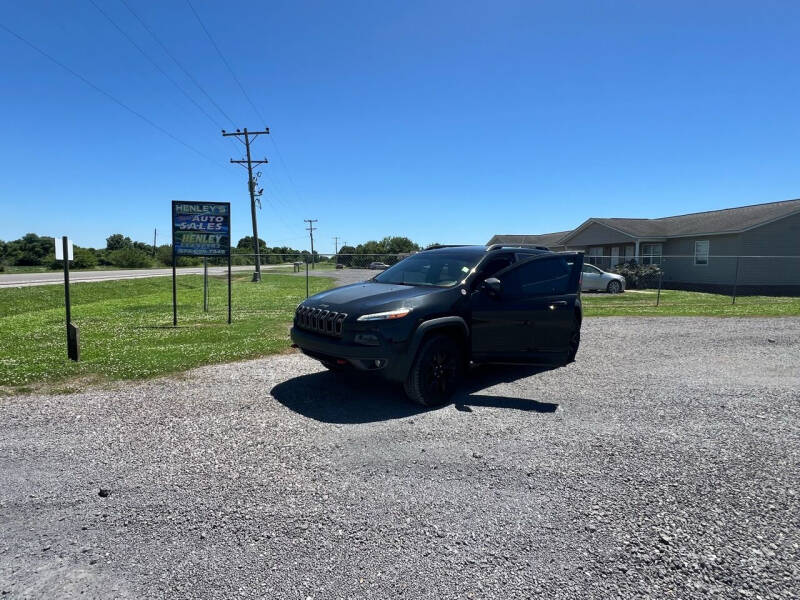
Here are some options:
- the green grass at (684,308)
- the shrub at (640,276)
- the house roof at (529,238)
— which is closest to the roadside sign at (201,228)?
the green grass at (684,308)

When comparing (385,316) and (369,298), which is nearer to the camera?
(385,316)

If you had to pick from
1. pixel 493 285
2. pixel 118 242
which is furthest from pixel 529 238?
pixel 118 242

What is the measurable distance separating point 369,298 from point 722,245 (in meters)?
24.7

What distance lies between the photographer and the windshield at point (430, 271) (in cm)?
566

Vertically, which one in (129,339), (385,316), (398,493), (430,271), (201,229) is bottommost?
(398,493)

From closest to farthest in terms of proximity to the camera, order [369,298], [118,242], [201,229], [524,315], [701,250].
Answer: [369,298]
[524,315]
[201,229]
[701,250]
[118,242]

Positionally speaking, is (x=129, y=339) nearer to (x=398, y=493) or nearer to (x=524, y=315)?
(x=524, y=315)

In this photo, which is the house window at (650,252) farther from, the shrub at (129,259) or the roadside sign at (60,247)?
the shrub at (129,259)

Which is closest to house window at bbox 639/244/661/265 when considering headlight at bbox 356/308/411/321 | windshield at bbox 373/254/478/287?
windshield at bbox 373/254/478/287

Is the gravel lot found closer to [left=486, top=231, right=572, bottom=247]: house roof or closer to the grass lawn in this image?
the grass lawn

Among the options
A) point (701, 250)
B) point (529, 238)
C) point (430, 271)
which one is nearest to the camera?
point (430, 271)

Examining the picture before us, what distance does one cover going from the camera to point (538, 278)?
6004 millimetres

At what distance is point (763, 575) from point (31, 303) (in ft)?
67.7

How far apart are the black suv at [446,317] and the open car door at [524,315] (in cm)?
1
